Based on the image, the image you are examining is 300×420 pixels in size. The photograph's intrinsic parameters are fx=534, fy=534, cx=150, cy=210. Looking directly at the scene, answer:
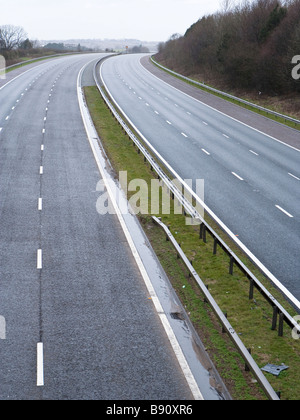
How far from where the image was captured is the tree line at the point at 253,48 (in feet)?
157

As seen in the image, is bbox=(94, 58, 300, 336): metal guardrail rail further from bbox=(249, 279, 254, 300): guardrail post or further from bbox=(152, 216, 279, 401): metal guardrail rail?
bbox=(152, 216, 279, 401): metal guardrail rail

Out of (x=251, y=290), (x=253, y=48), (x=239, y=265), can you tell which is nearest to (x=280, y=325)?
(x=251, y=290)

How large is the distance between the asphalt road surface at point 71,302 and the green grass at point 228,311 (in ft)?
2.80

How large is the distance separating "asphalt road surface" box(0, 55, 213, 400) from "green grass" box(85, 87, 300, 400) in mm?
853

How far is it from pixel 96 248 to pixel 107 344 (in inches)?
206

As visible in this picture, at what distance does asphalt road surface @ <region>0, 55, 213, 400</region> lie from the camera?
9.16m

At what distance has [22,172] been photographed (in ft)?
76.3

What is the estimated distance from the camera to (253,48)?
53.2m

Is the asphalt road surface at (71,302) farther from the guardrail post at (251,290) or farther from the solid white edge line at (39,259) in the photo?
the guardrail post at (251,290)

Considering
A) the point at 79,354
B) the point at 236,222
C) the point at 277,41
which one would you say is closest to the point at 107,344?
the point at 79,354

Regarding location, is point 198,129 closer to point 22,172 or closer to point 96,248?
point 22,172

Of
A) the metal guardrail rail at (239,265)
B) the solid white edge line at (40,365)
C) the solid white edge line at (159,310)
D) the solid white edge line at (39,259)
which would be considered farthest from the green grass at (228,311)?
the solid white edge line at (39,259)

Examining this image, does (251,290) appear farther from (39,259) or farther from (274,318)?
(39,259)
